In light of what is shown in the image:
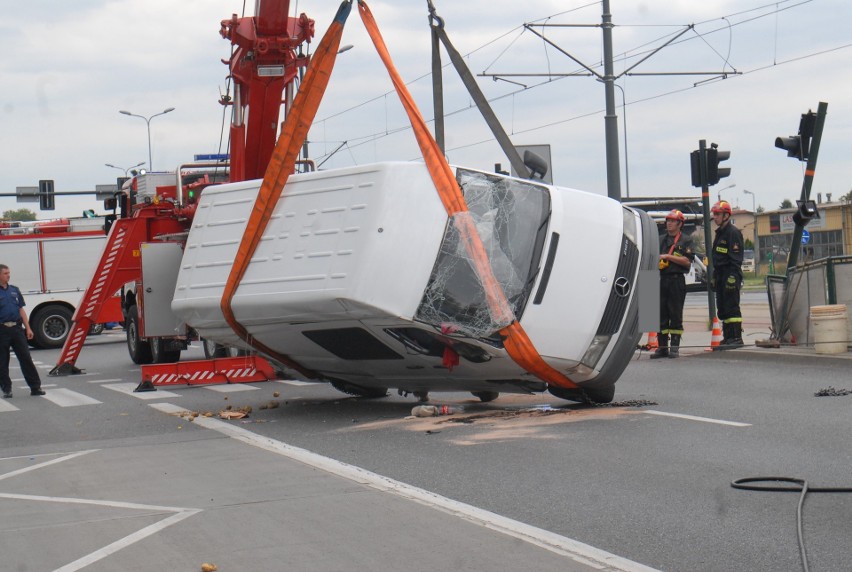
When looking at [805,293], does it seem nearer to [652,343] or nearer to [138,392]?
[652,343]

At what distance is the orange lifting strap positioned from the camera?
950 centimetres

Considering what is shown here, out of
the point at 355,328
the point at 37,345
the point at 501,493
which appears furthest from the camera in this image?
the point at 37,345

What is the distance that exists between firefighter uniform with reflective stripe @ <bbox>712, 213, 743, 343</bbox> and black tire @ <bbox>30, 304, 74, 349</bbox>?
63.0ft

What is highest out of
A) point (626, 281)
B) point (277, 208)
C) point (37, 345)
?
point (277, 208)

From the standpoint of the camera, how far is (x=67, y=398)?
49.9 feet

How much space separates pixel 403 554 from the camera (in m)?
5.62

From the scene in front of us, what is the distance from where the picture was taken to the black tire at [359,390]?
12.5m

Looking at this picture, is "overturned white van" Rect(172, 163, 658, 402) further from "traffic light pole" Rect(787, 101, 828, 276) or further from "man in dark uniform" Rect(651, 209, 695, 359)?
"traffic light pole" Rect(787, 101, 828, 276)

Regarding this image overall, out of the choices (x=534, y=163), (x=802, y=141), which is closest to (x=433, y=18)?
(x=534, y=163)

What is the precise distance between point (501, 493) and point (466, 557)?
157 cm

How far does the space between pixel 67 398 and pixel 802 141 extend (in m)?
11.2

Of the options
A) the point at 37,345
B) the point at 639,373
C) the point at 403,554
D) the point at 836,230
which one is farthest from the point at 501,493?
the point at 836,230

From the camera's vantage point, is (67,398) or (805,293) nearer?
(67,398)

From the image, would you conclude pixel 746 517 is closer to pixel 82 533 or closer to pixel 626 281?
pixel 82 533
